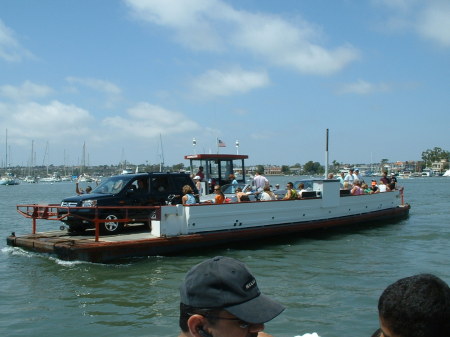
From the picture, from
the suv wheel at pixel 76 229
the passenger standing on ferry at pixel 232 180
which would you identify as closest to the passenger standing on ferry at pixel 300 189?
the passenger standing on ferry at pixel 232 180

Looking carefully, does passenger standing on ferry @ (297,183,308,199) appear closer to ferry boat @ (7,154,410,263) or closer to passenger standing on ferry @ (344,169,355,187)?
ferry boat @ (7,154,410,263)

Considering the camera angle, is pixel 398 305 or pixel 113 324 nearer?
pixel 398 305

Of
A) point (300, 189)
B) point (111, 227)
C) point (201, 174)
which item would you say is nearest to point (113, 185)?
point (111, 227)

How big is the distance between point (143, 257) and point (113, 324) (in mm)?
4945

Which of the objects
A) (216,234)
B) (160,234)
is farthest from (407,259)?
(160,234)

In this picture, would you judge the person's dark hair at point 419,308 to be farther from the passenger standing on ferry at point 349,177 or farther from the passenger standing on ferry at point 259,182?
the passenger standing on ferry at point 349,177

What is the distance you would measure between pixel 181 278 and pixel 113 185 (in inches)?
193

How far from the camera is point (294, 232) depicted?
17438 mm

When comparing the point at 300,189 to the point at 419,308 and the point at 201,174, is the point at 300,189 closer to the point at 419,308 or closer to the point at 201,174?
the point at 201,174

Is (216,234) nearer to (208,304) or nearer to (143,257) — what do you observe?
(143,257)

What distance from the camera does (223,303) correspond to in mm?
2158

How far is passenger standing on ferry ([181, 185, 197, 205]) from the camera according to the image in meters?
14.7

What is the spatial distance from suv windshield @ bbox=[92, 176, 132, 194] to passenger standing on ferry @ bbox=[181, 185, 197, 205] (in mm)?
1780

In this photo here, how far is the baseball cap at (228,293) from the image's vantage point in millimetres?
2166
